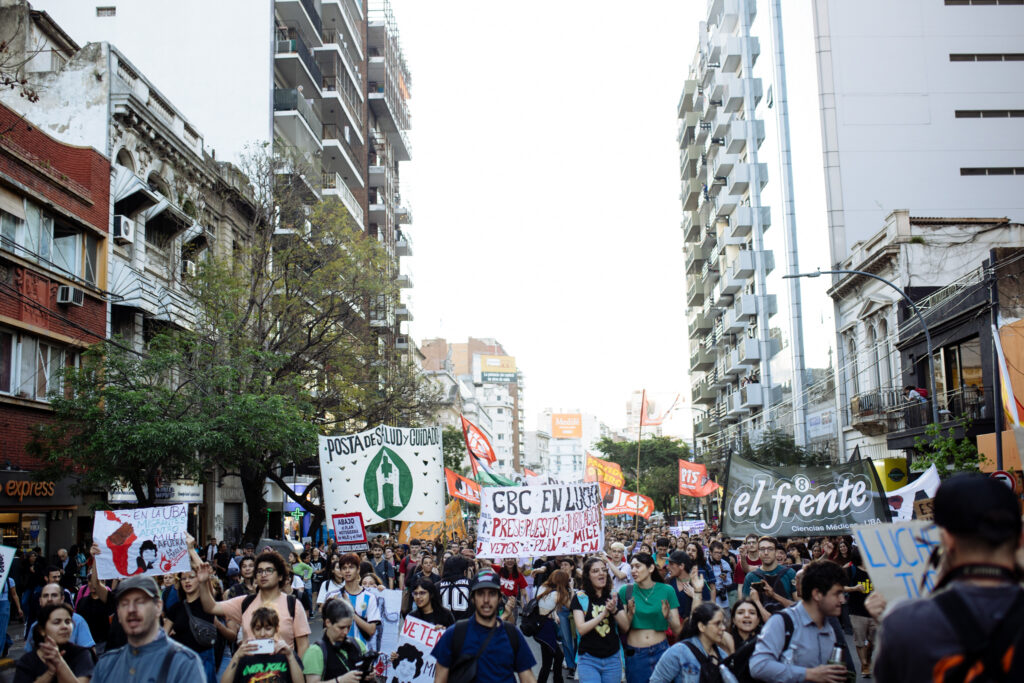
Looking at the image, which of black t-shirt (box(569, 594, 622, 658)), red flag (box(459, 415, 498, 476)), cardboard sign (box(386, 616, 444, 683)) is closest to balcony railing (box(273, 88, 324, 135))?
red flag (box(459, 415, 498, 476))

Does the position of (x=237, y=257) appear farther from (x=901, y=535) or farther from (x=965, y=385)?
(x=901, y=535)

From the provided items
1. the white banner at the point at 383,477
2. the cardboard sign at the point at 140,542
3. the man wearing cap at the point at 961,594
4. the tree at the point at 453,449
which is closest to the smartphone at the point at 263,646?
the cardboard sign at the point at 140,542

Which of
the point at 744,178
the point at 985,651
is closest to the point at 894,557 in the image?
the point at 985,651

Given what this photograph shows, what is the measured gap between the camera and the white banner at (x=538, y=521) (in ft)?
41.0

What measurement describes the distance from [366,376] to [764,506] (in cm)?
2232

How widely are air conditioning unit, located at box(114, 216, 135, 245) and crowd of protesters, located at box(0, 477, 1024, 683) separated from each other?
Answer: 1683 cm

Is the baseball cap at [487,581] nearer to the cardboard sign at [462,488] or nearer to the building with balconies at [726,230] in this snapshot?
the cardboard sign at [462,488]

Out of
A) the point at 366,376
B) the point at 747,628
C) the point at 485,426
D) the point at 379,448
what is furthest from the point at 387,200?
Answer: the point at 485,426

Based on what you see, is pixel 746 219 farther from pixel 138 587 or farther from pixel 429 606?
pixel 138 587

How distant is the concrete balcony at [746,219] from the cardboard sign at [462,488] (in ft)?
91.6

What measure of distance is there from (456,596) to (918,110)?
38770mm

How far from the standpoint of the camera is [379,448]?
44.9 feet

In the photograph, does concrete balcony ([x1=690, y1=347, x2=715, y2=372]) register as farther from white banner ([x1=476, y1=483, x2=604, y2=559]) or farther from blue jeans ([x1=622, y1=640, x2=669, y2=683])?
blue jeans ([x1=622, y1=640, x2=669, y2=683])

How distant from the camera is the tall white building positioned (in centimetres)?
4178
